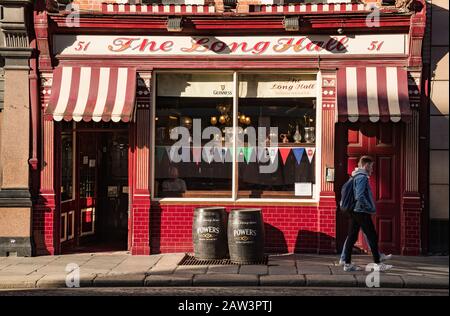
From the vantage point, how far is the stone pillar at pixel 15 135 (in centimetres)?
1245

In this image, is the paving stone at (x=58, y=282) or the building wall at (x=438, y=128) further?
the building wall at (x=438, y=128)

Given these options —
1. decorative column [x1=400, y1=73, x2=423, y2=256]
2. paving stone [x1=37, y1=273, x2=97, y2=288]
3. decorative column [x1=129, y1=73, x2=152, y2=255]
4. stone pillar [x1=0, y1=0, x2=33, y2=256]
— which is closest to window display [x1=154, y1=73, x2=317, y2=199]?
decorative column [x1=129, y1=73, x2=152, y2=255]

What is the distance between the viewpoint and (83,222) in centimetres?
1416

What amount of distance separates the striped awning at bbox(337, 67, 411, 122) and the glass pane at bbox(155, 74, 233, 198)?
2.25 metres

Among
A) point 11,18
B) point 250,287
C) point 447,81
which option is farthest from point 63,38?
point 447,81

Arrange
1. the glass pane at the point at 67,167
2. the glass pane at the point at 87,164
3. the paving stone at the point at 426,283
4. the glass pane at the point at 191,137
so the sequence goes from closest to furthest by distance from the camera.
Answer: the paving stone at the point at 426,283 → the glass pane at the point at 191,137 → the glass pane at the point at 67,167 → the glass pane at the point at 87,164

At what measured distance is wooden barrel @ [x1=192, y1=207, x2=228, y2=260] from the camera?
11680 millimetres

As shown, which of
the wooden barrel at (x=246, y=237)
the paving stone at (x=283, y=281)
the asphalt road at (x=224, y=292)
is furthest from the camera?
the wooden barrel at (x=246, y=237)

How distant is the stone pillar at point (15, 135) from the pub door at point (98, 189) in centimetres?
116

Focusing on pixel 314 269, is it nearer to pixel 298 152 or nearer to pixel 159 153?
pixel 298 152

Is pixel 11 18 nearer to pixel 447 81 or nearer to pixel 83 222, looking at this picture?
pixel 83 222

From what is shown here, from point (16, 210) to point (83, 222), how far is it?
6.33 feet

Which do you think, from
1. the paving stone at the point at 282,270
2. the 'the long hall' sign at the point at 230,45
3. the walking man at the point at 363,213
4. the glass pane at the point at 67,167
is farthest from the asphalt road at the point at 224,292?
the 'the long hall' sign at the point at 230,45

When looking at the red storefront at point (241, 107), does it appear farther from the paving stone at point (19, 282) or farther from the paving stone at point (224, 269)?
the paving stone at point (19, 282)
